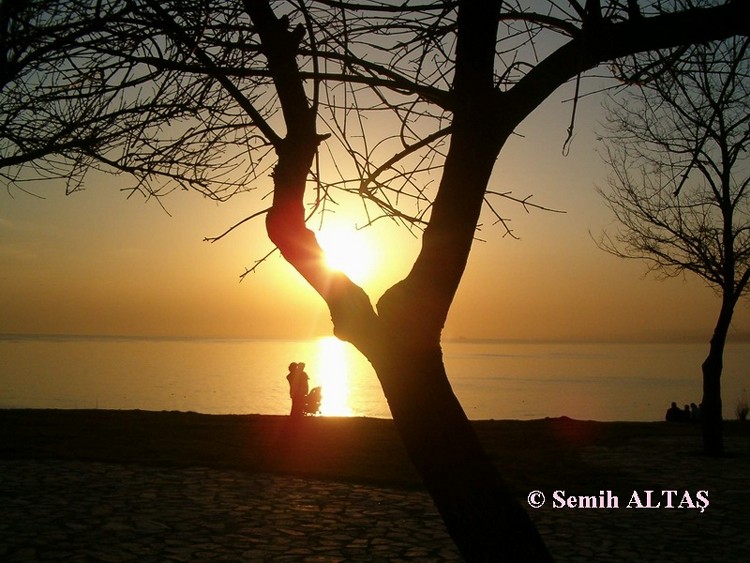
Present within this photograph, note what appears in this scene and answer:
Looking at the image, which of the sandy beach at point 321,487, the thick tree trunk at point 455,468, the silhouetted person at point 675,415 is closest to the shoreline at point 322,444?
the sandy beach at point 321,487

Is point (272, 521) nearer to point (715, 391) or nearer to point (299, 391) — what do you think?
point (715, 391)

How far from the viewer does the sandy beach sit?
8.09 meters

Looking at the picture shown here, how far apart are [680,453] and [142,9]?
1368cm

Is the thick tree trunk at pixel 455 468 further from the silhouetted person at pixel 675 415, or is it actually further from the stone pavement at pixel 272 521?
the silhouetted person at pixel 675 415

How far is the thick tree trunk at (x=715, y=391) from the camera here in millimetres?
14305

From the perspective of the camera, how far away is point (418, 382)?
3.80m

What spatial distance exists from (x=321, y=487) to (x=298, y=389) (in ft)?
28.7

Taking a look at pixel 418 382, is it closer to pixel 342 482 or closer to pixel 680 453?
pixel 342 482

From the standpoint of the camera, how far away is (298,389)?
19984mm

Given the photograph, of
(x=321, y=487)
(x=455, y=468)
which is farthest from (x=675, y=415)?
(x=455, y=468)

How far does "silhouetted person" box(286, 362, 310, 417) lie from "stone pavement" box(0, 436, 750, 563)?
738cm

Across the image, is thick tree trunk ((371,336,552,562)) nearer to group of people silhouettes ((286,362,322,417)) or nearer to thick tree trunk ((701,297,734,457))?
thick tree trunk ((701,297,734,457))

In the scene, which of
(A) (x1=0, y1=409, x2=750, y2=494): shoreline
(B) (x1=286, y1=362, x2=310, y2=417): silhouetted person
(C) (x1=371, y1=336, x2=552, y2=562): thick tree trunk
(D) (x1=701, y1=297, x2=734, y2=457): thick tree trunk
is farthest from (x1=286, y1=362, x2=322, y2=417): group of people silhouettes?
(C) (x1=371, y1=336, x2=552, y2=562): thick tree trunk

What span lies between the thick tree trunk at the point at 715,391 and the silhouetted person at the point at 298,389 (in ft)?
30.0
